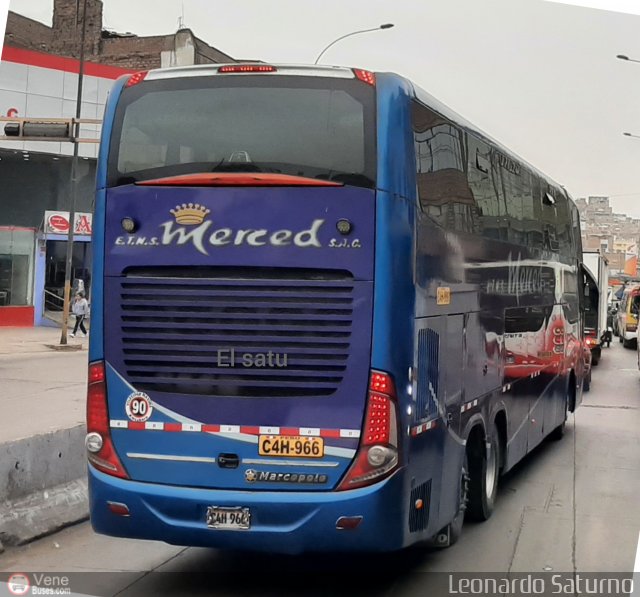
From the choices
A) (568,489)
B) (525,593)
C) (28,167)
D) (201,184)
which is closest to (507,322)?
(568,489)

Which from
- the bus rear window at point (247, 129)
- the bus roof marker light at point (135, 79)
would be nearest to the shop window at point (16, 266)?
the bus roof marker light at point (135, 79)

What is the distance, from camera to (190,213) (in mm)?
6828

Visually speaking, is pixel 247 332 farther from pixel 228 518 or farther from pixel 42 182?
pixel 42 182

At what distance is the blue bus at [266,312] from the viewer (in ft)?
21.9

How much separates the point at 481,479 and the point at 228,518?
11.4 ft

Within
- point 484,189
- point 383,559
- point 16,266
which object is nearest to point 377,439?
point 383,559

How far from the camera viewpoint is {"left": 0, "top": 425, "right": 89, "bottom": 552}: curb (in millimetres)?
8422

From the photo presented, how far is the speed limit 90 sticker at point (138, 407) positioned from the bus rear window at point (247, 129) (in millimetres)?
1532

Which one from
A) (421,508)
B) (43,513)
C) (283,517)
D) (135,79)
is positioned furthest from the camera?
(43,513)

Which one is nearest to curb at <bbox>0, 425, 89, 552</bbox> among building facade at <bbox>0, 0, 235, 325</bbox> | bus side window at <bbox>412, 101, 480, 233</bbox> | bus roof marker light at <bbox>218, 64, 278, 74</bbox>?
bus roof marker light at <bbox>218, 64, 278, 74</bbox>

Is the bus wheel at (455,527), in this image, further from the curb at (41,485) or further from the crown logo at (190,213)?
the curb at (41,485)

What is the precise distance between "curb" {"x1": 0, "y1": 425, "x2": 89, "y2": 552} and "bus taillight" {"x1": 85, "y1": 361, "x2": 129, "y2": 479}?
64.4 inches

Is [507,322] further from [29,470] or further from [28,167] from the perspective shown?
[28,167]

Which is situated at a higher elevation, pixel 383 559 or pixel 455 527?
pixel 455 527
